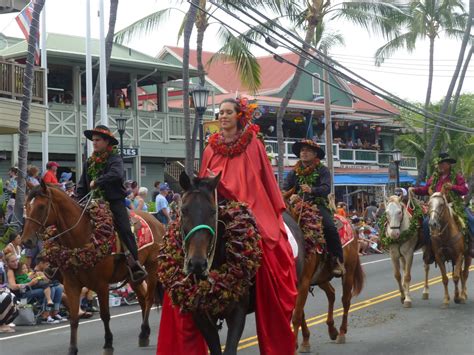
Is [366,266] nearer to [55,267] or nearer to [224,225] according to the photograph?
[55,267]

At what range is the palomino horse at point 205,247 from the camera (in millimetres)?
6789

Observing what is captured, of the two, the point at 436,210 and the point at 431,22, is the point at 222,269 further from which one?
the point at 431,22

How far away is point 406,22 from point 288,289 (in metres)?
38.9

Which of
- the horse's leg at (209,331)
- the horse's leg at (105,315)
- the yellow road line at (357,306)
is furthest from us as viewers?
the yellow road line at (357,306)

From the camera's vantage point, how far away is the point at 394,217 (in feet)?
56.5

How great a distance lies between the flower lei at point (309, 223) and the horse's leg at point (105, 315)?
2.72 m

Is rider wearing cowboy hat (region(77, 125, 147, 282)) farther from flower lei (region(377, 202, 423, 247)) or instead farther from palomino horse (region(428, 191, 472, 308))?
flower lei (region(377, 202, 423, 247))

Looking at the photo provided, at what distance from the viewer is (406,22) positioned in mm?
44750

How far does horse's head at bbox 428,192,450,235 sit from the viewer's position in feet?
53.6

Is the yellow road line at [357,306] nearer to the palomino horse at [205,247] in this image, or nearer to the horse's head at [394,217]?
the horse's head at [394,217]

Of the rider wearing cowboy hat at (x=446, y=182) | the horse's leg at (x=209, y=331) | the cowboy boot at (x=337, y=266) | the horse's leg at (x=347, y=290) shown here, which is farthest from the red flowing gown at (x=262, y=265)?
the rider wearing cowboy hat at (x=446, y=182)

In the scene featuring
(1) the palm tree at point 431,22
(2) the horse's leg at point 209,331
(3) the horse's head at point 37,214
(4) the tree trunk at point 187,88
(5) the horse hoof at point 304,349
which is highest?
(1) the palm tree at point 431,22

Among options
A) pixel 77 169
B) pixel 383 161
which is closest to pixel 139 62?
pixel 77 169

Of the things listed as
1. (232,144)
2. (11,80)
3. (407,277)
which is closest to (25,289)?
(407,277)
